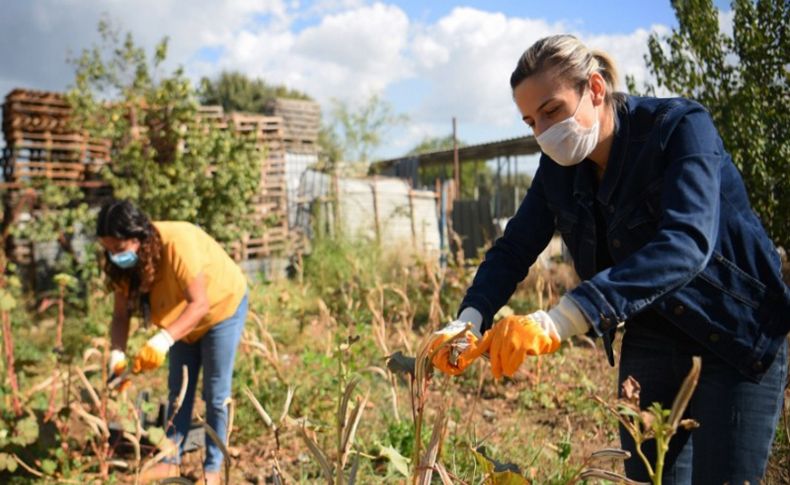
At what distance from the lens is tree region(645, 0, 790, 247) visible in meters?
2.97

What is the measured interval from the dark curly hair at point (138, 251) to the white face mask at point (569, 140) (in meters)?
1.94

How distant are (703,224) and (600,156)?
0.41m

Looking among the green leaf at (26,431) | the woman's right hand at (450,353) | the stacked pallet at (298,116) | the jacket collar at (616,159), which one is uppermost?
the stacked pallet at (298,116)

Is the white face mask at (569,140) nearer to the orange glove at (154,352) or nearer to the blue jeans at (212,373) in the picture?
the orange glove at (154,352)

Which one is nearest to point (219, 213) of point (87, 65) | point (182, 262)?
point (87, 65)

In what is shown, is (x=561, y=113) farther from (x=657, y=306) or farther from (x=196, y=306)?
(x=196, y=306)

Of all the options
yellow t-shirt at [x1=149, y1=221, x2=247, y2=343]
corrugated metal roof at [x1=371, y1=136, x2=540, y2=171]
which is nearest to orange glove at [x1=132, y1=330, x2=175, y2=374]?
yellow t-shirt at [x1=149, y1=221, x2=247, y2=343]

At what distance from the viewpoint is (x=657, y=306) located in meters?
1.47

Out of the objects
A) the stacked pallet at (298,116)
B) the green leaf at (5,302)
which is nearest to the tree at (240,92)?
the stacked pallet at (298,116)

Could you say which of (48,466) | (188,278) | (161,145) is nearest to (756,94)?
(188,278)

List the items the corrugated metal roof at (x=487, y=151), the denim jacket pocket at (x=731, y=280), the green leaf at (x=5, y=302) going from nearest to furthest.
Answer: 1. the denim jacket pocket at (x=731, y=280)
2. the green leaf at (x=5, y=302)
3. the corrugated metal roof at (x=487, y=151)

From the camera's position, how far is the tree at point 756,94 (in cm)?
297

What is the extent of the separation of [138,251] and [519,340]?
2219 millimetres

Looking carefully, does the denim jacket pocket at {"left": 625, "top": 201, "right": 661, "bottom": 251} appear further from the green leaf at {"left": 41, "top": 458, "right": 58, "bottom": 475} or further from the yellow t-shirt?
the green leaf at {"left": 41, "top": 458, "right": 58, "bottom": 475}
